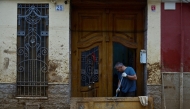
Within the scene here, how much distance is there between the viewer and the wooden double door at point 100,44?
28.5 feet

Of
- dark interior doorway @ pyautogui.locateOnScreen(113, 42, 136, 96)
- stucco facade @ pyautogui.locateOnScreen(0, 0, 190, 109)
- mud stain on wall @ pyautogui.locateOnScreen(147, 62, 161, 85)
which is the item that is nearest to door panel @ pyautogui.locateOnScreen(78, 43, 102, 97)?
dark interior doorway @ pyautogui.locateOnScreen(113, 42, 136, 96)

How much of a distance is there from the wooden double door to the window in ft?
2.75

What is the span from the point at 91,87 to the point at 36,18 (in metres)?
2.34

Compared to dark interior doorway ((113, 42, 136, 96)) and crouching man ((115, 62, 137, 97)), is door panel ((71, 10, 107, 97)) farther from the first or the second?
crouching man ((115, 62, 137, 97))

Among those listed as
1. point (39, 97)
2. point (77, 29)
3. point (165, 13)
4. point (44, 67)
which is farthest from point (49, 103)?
point (165, 13)

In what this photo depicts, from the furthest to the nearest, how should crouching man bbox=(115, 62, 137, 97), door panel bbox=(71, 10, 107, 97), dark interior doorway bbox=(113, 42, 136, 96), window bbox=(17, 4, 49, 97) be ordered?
dark interior doorway bbox=(113, 42, 136, 96), door panel bbox=(71, 10, 107, 97), window bbox=(17, 4, 49, 97), crouching man bbox=(115, 62, 137, 97)

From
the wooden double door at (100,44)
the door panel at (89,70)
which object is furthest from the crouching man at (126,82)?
the door panel at (89,70)

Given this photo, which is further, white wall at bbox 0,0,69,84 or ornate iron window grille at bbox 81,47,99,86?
ornate iron window grille at bbox 81,47,99,86

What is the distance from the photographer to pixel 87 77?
28.6ft

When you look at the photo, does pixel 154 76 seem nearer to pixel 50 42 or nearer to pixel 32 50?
pixel 50 42

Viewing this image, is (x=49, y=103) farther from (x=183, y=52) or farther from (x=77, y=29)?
(x=183, y=52)

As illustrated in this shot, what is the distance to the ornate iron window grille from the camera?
869 centimetres

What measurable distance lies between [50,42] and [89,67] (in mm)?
1297

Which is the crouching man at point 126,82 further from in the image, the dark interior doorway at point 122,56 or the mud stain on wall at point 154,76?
the dark interior doorway at point 122,56
